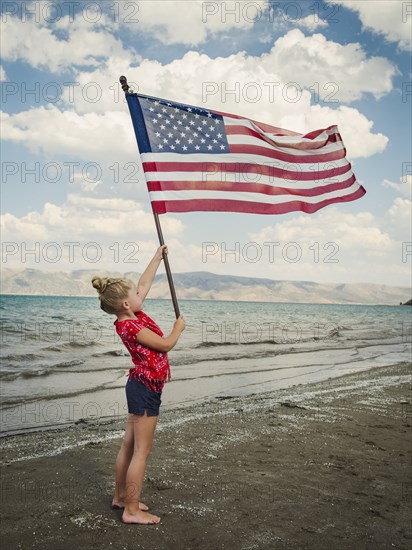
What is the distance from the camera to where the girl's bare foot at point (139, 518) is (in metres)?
3.63

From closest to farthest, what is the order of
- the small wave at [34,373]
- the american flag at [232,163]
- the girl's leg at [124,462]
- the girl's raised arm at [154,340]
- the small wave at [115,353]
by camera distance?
the girl's raised arm at [154,340] < the girl's leg at [124,462] < the american flag at [232,163] < the small wave at [34,373] < the small wave at [115,353]

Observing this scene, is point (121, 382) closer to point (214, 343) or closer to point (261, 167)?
point (261, 167)

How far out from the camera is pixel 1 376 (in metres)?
11.6

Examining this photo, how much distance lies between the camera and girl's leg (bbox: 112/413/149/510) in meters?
3.71

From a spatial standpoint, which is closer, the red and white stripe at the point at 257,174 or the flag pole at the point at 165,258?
the flag pole at the point at 165,258

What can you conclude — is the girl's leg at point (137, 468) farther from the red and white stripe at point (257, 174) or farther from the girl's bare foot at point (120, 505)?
the red and white stripe at point (257, 174)

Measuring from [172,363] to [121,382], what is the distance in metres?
3.71

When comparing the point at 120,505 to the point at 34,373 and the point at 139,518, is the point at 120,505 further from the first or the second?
the point at 34,373

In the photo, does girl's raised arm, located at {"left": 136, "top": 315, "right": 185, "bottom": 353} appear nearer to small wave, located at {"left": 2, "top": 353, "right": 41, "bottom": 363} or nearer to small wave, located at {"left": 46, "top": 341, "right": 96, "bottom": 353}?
small wave, located at {"left": 2, "top": 353, "right": 41, "bottom": 363}

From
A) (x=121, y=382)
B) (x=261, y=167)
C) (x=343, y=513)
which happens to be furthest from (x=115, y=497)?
(x=121, y=382)

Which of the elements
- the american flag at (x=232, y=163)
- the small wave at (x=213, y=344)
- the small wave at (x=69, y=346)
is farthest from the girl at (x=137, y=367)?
the small wave at (x=213, y=344)

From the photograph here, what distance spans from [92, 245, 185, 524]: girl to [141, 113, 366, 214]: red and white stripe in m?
1.40

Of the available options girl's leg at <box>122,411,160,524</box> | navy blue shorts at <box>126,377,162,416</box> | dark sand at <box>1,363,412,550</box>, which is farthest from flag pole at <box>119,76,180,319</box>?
dark sand at <box>1,363,412,550</box>

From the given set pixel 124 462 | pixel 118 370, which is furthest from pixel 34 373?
pixel 124 462
